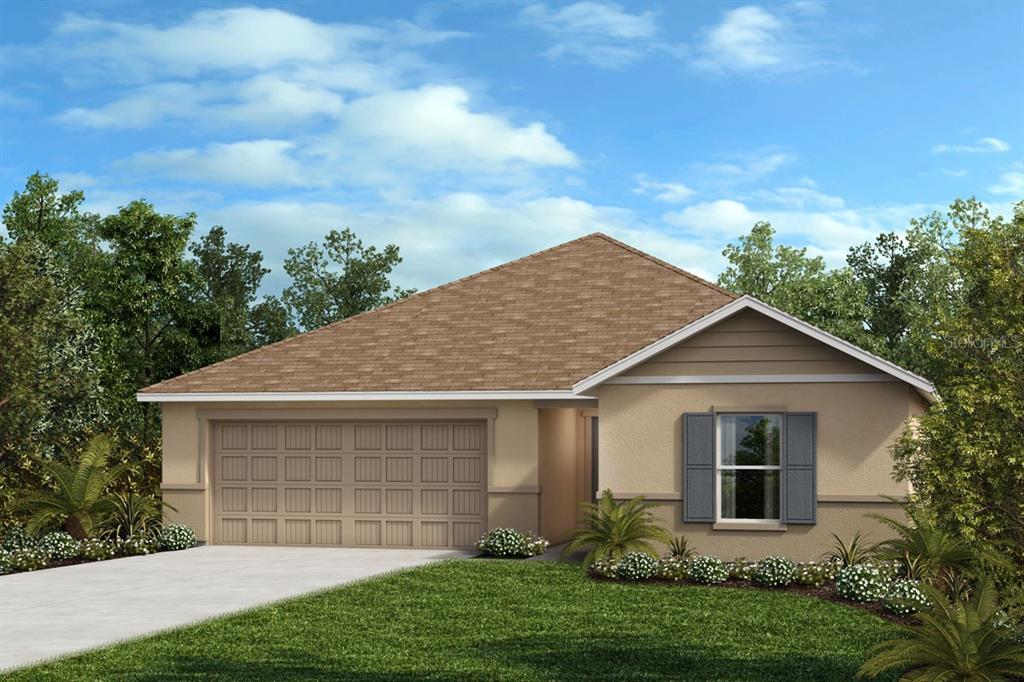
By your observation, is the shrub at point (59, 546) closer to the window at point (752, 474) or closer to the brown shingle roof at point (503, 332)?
the brown shingle roof at point (503, 332)

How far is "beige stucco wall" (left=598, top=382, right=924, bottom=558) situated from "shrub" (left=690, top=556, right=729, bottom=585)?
7.00 feet

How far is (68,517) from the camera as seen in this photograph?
72.6ft

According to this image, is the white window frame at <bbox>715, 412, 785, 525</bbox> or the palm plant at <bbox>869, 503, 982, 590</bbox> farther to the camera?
the white window frame at <bbox>715, 412, 785, 525</bbox>

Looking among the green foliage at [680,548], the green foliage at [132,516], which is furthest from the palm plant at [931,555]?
the green foliage at [132,516]

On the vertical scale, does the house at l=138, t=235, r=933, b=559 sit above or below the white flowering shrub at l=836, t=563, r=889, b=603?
above

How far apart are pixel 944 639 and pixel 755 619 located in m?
3.81

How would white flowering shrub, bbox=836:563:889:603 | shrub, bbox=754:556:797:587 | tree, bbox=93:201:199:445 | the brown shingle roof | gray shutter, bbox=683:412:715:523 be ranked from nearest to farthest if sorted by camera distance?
white flowering shrub, bbox=836:563:889:603 → shrub, bbox=754:556:797:587 → gray shutter, bbox=683:412:715:523 → the brown shingle roof → tree, bbox=93:201:199:445

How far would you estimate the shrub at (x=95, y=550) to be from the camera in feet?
67.3

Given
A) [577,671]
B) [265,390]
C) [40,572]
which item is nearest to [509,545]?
[265,390]

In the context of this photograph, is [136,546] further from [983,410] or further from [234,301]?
[234,301]

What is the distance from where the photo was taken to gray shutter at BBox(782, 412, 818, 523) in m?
18.4

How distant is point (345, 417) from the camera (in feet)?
72.6

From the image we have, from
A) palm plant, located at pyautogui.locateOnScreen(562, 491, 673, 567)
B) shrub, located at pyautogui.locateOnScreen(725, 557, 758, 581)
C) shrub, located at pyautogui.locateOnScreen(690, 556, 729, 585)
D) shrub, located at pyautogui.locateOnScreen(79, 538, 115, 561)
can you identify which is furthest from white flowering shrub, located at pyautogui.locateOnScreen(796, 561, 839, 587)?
shrub, located at pyautogui.locateOnScreen(79, 538, 115, 561)

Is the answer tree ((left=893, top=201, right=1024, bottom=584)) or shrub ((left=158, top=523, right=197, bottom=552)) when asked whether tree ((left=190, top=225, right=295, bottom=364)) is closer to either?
shrub ((left=158, top=523, right=197, bottom=552))
